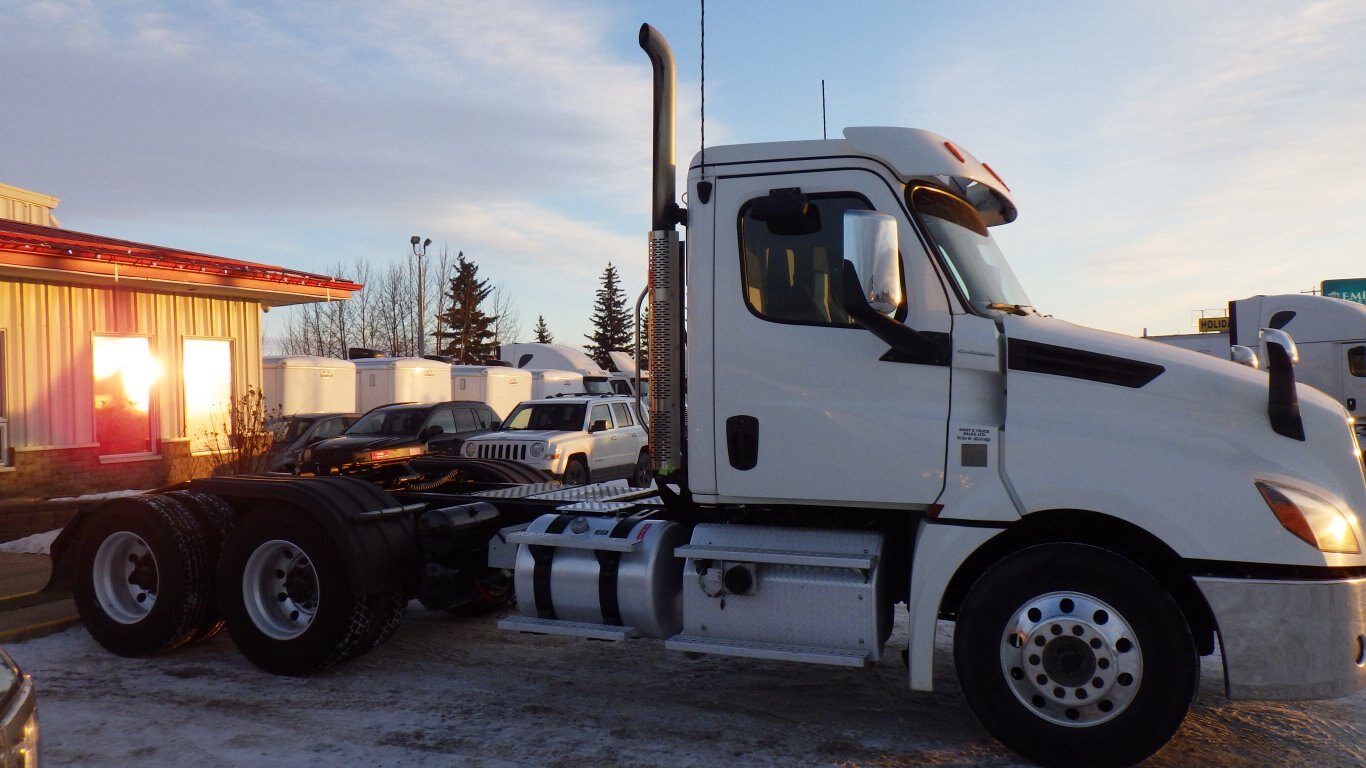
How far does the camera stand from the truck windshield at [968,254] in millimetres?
4801

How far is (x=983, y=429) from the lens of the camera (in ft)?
15.0

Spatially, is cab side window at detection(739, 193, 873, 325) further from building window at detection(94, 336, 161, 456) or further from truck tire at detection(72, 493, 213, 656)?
building window at detection(94, 336, 161, 456)

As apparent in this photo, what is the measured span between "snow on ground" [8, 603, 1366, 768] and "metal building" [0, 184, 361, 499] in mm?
7087

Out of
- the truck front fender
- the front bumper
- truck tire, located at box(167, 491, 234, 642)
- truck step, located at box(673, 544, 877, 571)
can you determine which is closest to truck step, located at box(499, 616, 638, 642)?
truck step, located at box(673, 544, 877, 571)

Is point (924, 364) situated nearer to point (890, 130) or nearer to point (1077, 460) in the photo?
point (1077, 460)

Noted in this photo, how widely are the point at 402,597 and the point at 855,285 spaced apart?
137 inches

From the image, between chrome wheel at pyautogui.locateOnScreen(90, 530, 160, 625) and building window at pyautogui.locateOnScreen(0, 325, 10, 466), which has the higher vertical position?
building window at pyautogui.locateOnScreen(0, 325, 10, 466)

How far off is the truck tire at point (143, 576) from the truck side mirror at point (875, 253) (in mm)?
4582

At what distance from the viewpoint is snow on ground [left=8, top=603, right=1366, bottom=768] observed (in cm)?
468

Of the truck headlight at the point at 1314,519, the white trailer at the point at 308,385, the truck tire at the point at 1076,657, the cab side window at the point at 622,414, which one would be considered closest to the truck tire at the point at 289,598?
the truck tire at the point at 1076,657

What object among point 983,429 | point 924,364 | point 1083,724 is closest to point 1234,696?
point 1083,724

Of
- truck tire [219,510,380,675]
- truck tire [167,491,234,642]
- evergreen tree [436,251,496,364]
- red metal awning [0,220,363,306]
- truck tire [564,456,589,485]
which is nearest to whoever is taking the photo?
truck tire [219,510,380,675]

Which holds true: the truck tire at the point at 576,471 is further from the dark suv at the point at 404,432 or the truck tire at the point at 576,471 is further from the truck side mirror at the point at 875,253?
the truck side mirror at the point at 875,253

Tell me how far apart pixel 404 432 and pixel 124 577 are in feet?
34.8
